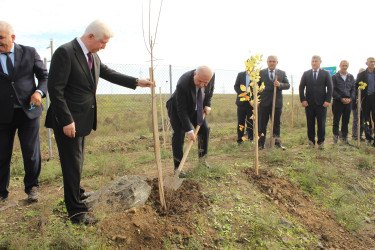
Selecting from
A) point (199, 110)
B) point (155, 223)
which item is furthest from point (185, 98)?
point (155, 223)

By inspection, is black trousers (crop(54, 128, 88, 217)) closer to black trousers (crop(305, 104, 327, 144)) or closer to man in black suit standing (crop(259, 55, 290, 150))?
man in black suit standing (crop(259, 55, 290, 150))

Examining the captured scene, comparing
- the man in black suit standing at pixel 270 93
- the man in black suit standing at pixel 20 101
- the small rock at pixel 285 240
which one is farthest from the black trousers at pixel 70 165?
the man in black suit standing at pixel 270 93

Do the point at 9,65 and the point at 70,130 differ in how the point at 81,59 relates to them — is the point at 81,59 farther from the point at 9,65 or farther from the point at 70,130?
the point at 9,65

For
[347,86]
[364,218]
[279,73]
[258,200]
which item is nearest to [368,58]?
[347,86]

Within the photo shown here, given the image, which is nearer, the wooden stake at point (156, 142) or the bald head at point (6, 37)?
the wooden stake at point (156, 142)

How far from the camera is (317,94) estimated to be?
18.9 ft

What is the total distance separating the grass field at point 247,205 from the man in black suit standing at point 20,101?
0.38 m

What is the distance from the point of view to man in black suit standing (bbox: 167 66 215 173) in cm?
342

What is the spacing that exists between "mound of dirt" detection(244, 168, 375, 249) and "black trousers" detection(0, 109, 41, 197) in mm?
2914

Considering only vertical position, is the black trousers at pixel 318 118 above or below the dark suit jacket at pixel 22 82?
below

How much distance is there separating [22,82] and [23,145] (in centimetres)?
73

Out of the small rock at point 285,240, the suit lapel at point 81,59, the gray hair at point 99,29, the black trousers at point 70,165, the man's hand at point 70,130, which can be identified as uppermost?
the gray hair at point 99,29

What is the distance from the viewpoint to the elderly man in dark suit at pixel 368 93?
21.5 feet

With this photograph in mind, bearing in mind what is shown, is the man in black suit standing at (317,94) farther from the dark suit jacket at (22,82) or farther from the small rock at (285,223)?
the dark suit jacket at (22,82)
